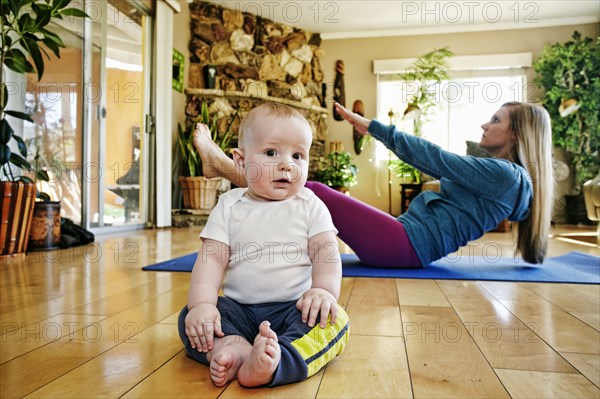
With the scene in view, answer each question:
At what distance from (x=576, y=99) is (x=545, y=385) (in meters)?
5.57

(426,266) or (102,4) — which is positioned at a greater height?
(102,4)

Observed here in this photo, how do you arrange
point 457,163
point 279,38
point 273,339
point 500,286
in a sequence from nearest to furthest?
point 273,339, point 500,286, point 457,163, point 279,38

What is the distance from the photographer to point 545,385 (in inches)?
30.2

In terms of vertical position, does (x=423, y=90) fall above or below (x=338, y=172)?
above

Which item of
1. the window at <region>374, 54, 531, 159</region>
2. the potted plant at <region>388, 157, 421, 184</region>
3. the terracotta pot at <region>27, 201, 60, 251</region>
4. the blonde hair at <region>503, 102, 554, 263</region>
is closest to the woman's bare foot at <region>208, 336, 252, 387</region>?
the blonde hair at <region>503, 102, 554, 263</region>

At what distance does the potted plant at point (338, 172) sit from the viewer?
5.93 m

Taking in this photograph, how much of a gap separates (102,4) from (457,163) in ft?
10.6

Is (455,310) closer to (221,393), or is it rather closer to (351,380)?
(351,380)

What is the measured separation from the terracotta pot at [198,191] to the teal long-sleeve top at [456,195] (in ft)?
9.88

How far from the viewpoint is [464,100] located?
21.0ft

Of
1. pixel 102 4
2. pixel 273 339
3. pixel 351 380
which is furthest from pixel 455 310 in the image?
pixel 102 4

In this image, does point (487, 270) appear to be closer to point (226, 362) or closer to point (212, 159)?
point (212, 159)

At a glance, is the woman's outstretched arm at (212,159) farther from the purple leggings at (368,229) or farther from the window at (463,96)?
the window at (463,96)

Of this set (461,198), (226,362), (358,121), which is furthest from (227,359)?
(461,198)
